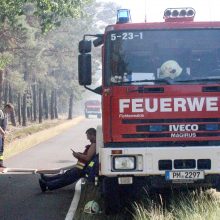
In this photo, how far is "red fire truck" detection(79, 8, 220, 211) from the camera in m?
7.34

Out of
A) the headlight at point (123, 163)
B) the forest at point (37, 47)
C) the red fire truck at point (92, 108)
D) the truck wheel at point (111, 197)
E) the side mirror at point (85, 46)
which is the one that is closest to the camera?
the headlight at point (123, 163)

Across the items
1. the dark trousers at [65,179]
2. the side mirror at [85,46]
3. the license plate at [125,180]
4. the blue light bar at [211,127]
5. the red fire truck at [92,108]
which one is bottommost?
the red fire truck at [92,108]

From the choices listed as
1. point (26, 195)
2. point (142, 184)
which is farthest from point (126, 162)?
point (26, 195)

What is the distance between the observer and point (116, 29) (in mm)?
7652

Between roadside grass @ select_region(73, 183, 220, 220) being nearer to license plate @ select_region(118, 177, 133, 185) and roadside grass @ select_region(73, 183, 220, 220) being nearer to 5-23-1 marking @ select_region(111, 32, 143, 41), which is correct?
license plate @ select_region(118, 177, 133, 185)

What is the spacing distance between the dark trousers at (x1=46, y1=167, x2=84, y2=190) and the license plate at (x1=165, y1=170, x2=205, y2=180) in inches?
131

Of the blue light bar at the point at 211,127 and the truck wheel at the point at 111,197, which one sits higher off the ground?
the blue light bar at the point at 211,127

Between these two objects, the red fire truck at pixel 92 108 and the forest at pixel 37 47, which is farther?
the red fire truck at pixel 92 108

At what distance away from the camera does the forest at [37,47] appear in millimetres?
16328

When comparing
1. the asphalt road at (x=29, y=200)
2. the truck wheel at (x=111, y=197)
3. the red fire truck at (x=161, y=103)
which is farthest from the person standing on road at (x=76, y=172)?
the red fire truck at (x=161, y=103)

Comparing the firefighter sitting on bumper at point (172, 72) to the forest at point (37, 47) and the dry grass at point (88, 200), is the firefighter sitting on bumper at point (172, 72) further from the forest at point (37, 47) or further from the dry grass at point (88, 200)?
the forest at point (37, 47)

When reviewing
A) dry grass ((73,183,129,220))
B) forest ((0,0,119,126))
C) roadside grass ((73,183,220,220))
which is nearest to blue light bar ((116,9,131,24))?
roadside grass ((73,183,220,220))

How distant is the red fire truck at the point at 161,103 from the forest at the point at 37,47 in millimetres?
8154

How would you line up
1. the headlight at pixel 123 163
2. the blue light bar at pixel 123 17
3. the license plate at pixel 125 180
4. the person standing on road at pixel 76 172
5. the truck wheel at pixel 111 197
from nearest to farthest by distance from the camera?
the headlight at pixel 123 163 → the license plate at pixel 125 180 → the blue light bar at pixel 123 17 → the truck wheel at pixel 111 197 → the person standing on road at pixel 76 172
